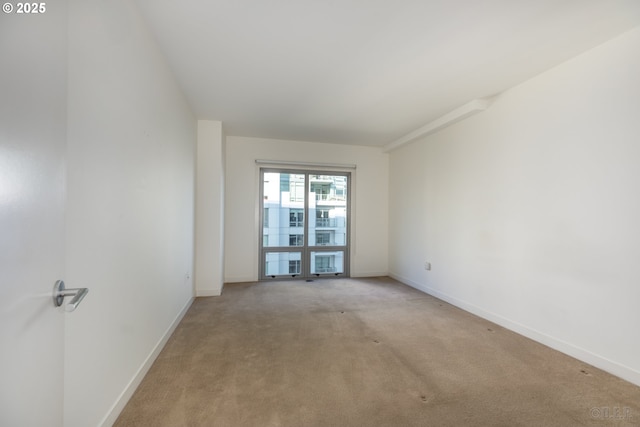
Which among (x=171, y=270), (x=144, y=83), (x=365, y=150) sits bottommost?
(x=171, y=270)

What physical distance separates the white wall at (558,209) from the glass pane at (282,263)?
256cm

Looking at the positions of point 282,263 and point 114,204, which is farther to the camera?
point 282,263

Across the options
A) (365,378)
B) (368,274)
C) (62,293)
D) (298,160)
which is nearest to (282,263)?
(368,274)

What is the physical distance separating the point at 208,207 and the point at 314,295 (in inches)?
80.9

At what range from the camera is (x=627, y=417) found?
1.63 meters

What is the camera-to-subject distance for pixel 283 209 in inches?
200

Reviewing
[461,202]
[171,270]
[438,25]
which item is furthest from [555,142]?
[171,270]

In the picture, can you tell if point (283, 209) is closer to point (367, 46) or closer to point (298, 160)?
point (298, 160)

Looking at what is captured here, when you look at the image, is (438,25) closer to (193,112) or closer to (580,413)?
(580,413)

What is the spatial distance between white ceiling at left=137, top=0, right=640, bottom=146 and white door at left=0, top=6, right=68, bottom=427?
1.27 meters

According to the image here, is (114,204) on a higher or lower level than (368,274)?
higher

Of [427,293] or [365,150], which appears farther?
[365,150]

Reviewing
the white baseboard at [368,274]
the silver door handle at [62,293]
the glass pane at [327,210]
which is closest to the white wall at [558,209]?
the white baseboard at [368,274]

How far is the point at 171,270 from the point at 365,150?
4025 millimetres
